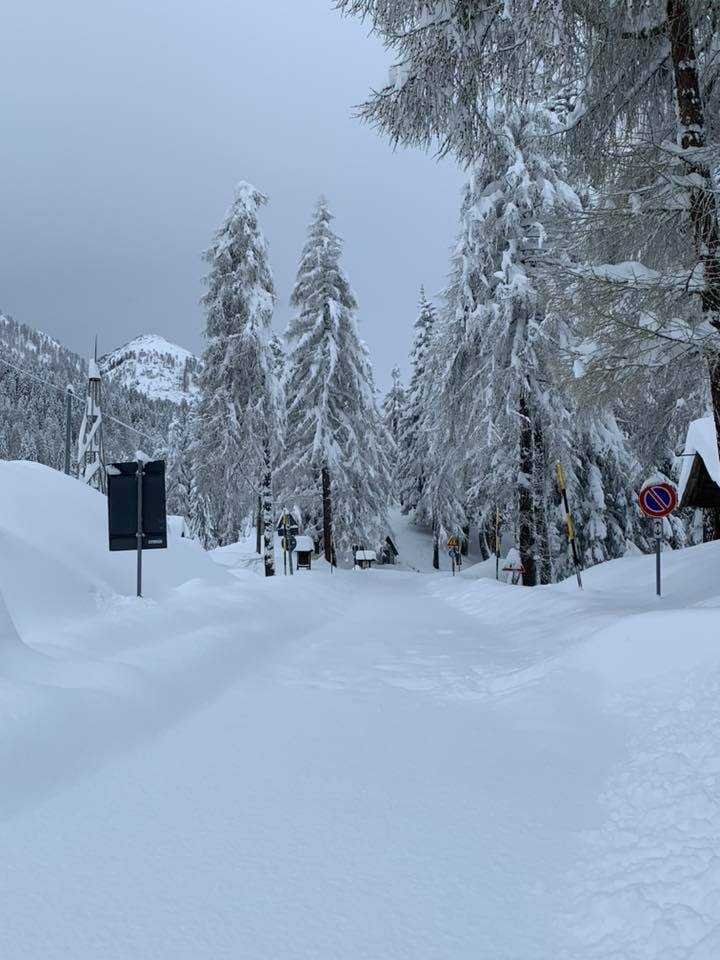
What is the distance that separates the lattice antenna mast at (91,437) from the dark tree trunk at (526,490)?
45.7 ft

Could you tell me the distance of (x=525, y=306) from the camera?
15469 millimetres

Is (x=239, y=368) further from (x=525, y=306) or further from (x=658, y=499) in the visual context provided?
(x=658, y=499)

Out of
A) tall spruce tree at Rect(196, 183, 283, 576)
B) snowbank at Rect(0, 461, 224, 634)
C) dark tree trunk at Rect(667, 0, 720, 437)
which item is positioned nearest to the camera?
dark tree trunk at Rect(667, 0, 720, 437)

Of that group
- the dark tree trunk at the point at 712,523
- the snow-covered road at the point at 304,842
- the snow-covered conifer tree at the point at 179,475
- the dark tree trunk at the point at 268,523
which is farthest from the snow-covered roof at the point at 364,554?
the snow-covered road at the point at 304,842

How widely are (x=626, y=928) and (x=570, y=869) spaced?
40 cm

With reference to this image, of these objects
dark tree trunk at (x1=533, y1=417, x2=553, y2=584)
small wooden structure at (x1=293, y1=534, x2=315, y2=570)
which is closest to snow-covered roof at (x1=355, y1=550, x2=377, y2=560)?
small wooden structure at (x1=293, y1=534, x2=315, y2=570)

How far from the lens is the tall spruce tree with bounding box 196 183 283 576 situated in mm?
22047

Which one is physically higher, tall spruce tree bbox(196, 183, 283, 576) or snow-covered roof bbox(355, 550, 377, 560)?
tall spruce tree bbox(196, 183, 283, 576)

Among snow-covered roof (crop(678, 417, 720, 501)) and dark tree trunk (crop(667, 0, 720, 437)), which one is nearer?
dark tree trunk (crop(667, 0, 720, 437))

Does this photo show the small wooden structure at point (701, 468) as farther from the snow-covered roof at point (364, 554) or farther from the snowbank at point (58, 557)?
the snow-covered roof at point (364, 554)

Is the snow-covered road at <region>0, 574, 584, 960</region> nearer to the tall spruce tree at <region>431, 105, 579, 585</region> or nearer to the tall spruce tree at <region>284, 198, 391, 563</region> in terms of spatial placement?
the tall spruce tree at <region>431, 105, 579, 585</region>

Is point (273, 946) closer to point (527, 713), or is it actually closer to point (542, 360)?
point (527, 713)

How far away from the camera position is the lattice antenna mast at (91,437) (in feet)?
70.6

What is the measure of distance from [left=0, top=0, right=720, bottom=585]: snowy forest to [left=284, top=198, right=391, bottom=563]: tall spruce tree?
9 cm
